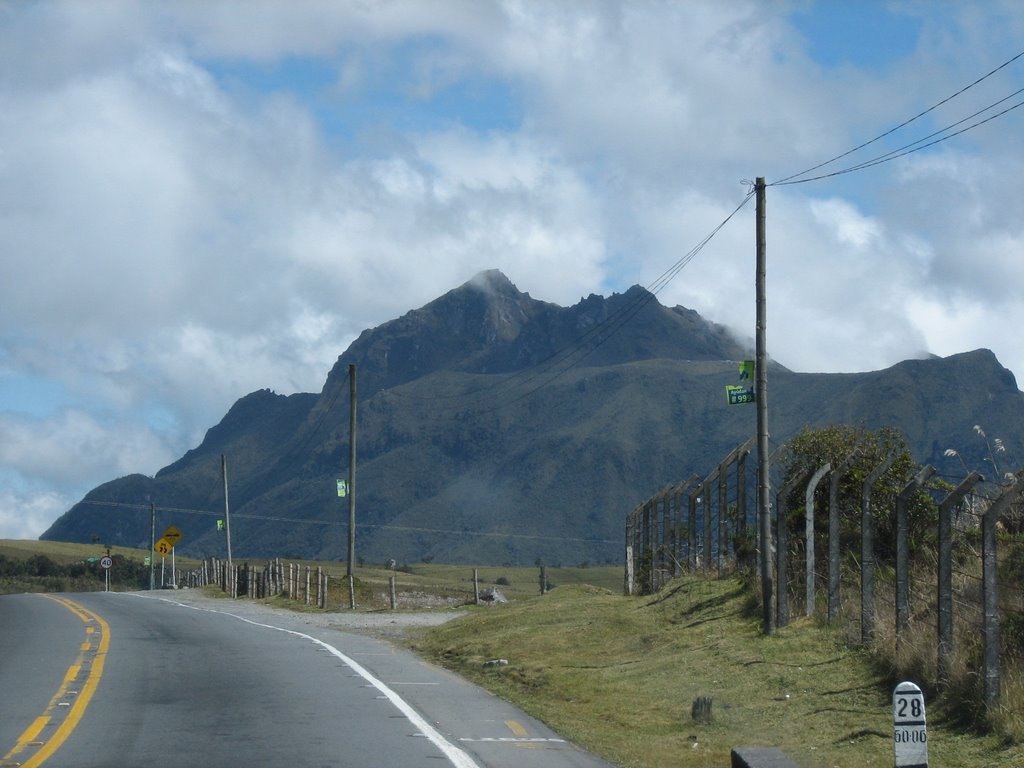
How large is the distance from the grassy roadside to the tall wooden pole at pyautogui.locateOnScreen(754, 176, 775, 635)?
55cm

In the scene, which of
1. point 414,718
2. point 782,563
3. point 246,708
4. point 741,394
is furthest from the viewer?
point 741,394

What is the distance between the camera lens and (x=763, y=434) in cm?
2038

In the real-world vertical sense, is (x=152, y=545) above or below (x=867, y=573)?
below

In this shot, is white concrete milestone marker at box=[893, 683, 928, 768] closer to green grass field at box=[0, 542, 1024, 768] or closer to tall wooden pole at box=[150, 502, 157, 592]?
green grass field at box=[0, 542, 1024, 768]

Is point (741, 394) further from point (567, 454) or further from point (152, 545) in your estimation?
point (567, 454)

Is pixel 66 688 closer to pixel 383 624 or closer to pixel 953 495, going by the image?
pixel 953 495

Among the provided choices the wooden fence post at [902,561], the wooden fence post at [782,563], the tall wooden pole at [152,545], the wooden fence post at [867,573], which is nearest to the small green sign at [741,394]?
the wooden fence post at [782,563]

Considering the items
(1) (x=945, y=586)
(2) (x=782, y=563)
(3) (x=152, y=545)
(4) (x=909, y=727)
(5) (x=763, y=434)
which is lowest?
(3) (x=152, y=545)

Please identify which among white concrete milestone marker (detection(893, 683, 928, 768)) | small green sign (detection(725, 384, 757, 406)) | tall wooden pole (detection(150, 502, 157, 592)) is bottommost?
tall wooden pole (detection(150, 502, 157, 592))

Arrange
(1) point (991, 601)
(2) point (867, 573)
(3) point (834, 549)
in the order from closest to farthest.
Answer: (1) point (991, 601), (2) point (867, 573), (3) point (834, 549)

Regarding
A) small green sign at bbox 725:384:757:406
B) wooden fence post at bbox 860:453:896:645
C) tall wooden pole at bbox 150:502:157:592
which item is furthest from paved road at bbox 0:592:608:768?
tall wooden pole at bbox 150:502:157:592

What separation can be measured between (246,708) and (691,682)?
5.63 m

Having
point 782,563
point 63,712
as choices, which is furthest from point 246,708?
point 782,563

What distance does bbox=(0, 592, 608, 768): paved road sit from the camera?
11.9m
